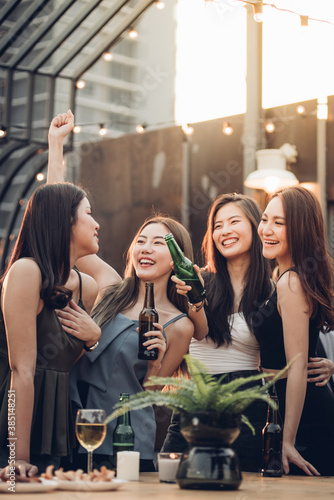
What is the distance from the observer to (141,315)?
241 centimetres

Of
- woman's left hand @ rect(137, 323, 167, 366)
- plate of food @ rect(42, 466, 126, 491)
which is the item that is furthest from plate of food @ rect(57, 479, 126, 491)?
woman's left hand @ rect(137, 323, 167, 366)

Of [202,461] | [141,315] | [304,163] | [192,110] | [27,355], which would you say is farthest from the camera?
[192,110]

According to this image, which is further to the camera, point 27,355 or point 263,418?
point 263,418

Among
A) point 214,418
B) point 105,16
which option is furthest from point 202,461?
point 105,16

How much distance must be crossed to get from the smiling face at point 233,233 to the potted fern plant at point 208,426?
3.59ft

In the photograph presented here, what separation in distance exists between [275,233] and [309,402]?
0.57m

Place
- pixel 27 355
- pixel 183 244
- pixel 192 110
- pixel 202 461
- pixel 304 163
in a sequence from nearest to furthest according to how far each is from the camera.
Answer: pixel 202 461 < pixel 27 355 < pixel 183 244 < pixel 304 163 < pixel 192 110

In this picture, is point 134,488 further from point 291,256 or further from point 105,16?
point 105,16

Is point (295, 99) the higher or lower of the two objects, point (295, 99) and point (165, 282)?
the higher

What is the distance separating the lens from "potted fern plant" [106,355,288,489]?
5.27ft

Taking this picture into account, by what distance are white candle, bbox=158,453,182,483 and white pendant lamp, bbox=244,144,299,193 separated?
385cm

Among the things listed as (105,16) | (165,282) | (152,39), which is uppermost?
(152,39)

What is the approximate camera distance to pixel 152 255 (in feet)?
8.52

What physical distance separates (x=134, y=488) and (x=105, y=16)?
17.8ft
